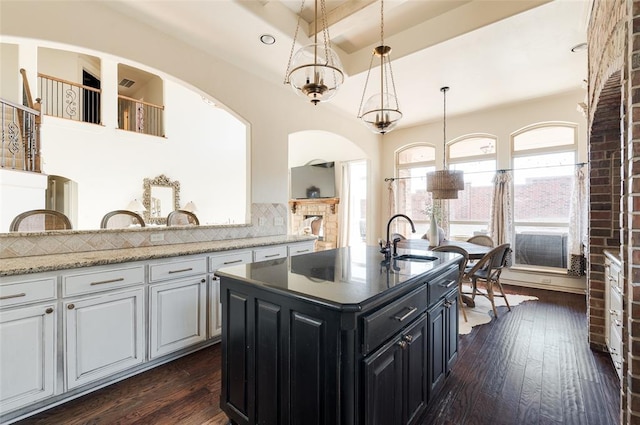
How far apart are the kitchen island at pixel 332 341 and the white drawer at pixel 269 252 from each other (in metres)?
1.24

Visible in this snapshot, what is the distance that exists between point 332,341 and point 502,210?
5.02 meters

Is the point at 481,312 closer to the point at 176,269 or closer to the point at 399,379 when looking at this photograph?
the point at 399,379

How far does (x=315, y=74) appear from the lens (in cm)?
215

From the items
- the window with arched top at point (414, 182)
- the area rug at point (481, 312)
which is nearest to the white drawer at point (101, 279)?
the area rug at point (481, 312)

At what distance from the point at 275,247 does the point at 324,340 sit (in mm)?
2251

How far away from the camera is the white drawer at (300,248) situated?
3646 mm

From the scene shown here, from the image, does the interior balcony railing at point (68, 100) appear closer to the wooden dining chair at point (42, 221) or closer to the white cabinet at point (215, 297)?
the wooden dining chair at point (42, 221)

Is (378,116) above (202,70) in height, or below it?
below

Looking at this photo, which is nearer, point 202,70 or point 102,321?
point 102,321

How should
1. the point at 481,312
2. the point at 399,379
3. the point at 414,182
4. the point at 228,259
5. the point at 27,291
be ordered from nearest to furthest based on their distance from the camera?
1. the point at 399,379
2. the point at 27,291
3. the point at 228,259
4. the point at 481,312
5. the point at 414,182

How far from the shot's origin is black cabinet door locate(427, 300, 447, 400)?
1.82 metres

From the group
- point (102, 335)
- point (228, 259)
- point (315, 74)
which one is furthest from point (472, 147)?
point (102, 335)

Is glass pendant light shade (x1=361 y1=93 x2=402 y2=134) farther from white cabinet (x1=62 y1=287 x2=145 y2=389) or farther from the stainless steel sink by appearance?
white cabinet (x1=62 y1=287 x2=145 y2=389)

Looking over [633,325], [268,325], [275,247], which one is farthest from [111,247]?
[633,325]
